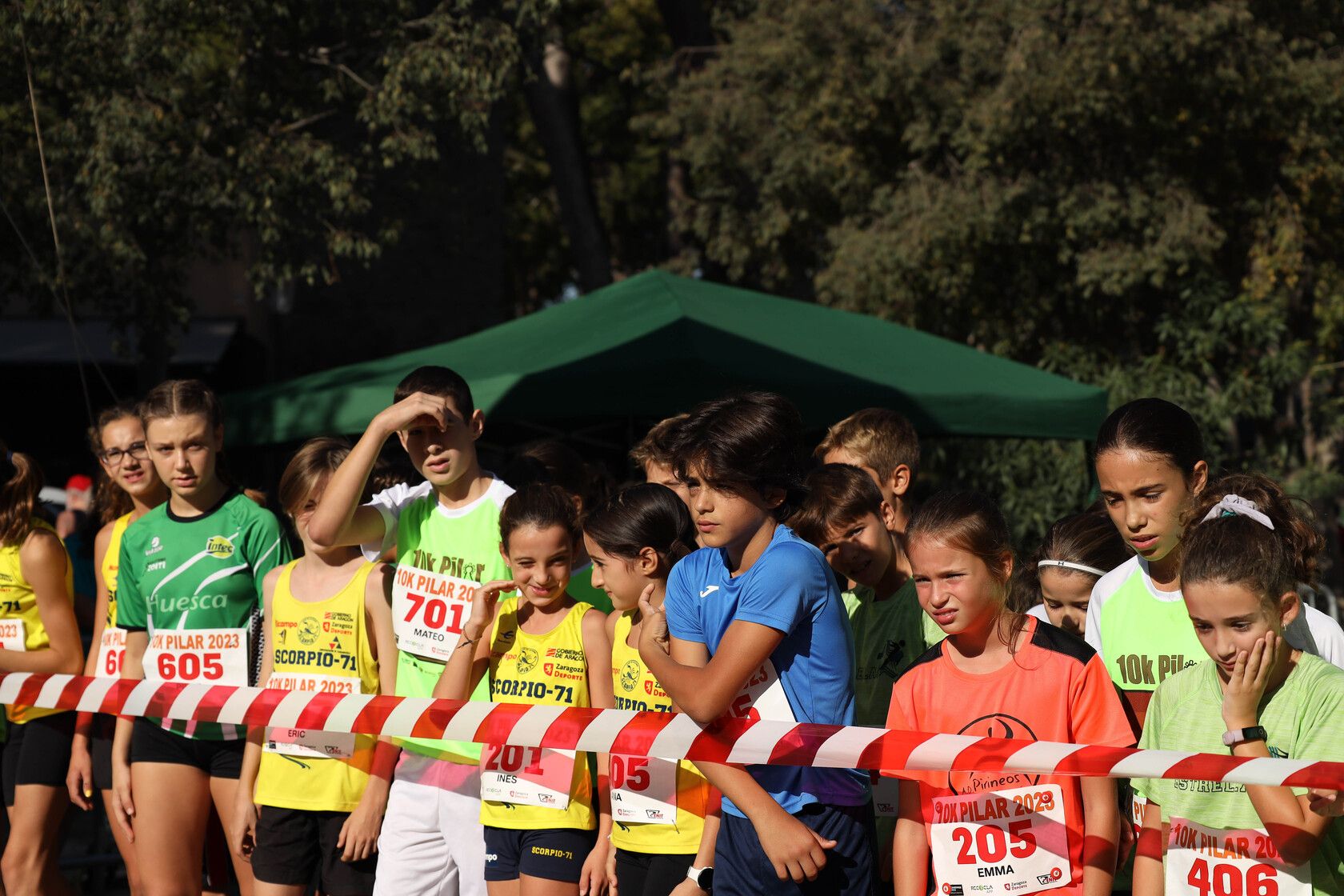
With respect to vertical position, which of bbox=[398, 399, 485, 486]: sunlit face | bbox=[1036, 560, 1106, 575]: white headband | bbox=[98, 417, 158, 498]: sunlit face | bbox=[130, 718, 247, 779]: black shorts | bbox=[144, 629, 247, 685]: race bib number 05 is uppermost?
bbox=[98, 417, 158, 498]: sunlit face

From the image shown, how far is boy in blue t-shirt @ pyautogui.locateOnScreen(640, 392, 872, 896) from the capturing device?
310cm

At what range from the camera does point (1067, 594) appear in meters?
4.13

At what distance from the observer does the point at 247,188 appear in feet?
35.0

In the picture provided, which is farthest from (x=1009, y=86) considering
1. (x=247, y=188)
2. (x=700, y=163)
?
(x=247, y=188)

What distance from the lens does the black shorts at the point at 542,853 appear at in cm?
410

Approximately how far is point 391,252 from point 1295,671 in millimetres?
13103

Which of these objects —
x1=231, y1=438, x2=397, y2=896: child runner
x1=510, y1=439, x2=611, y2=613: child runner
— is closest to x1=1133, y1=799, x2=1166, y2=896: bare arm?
x1=510, y1=439, x2=611, y2=613: child runner

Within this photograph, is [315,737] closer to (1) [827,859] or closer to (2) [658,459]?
(2) [658,459]

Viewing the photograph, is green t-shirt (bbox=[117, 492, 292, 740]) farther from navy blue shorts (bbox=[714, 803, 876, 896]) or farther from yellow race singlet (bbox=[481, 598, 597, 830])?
navy blue shorts (bbox=[714, 803, 876, 896])

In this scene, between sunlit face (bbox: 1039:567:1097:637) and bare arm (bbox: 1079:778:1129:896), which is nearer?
bare arm (bbox: 1079:778:1129:896)

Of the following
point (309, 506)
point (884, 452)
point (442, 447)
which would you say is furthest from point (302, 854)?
point (884, 452)

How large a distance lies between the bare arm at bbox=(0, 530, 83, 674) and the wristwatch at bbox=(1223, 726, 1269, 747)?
13.8ft

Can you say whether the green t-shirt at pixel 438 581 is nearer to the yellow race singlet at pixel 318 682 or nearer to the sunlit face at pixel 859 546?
the yellow race singlet at pixel 318 682

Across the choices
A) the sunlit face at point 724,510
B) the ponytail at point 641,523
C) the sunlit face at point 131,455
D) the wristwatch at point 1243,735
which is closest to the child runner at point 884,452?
the ponytail at point 641,523
